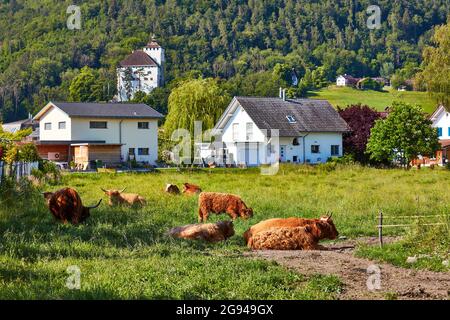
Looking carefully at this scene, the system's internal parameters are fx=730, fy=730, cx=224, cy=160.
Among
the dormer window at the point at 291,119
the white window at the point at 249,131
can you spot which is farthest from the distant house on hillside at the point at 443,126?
the white window at the point at 249,131

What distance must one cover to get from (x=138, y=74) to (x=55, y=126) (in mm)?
98081

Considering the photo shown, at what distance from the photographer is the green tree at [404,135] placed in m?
51.3

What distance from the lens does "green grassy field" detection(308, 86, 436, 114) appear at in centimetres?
11606

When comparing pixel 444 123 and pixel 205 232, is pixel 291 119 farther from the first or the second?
pixel 205 232

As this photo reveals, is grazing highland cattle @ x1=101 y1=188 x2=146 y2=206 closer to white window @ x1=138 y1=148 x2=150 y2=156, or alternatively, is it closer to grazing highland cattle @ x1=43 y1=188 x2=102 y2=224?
grazing highland cattle @ x1=43 y1=188 x2=102 y2=224

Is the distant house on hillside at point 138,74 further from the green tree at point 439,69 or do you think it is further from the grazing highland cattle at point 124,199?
the grazing highland cattle at point 124,199

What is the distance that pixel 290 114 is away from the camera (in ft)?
200

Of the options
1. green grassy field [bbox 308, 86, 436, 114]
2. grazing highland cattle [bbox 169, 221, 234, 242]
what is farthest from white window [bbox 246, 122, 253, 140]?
green grassy field [bbox 308, 86, 436, 114]

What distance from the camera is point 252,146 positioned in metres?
60.1

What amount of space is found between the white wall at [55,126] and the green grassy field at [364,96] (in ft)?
198

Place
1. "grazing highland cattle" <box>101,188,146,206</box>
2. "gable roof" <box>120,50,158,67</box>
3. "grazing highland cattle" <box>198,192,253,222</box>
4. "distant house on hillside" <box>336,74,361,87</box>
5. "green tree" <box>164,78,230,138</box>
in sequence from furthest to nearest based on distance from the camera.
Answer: "gable roof" <box>120,50,158,67</box>
"distant house on hillside" <box>336,74,361,87</box>
"green tree" <box>164,78,230,138</box>
"grazing highland cattle" <box>101,188,146,206</box>
"grazing highland cattle" <box>198,192,253,222</box>

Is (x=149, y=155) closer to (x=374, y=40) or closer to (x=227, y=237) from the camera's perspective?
(x=227, y=237)

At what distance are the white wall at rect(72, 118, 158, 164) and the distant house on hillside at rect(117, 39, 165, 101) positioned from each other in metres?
85.0
